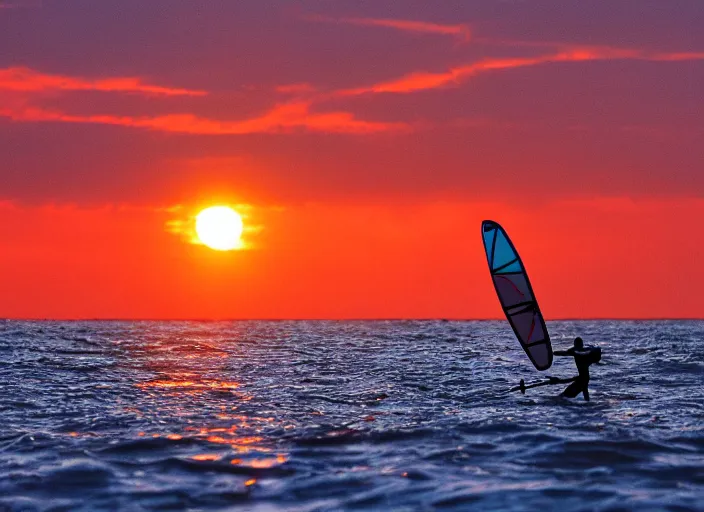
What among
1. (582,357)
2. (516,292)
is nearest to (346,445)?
(582,357)

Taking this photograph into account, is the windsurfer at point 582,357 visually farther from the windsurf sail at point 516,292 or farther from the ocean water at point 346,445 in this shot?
the windsurf sail at point 516,292

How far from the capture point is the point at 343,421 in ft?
61.4

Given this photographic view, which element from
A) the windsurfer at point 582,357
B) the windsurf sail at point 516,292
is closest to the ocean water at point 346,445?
the windsurfer at point 582,357

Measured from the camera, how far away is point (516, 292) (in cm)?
2242

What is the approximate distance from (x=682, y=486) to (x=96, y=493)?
8071 mm

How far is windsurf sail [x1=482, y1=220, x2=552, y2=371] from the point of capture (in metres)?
22.1

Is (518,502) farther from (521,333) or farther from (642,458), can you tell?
(521,333)

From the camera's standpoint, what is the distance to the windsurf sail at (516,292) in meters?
22.1

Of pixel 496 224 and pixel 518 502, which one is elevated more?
pixel 496 224

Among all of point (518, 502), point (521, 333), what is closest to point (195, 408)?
point (521, 333)

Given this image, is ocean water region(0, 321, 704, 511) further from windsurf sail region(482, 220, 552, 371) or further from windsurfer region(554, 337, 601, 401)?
windsurf sail region(482, 220, 552, 371)

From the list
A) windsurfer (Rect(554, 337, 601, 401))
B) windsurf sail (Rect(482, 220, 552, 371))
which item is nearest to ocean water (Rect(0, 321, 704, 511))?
windsurfer (Rect(554, 337, 601, 401))

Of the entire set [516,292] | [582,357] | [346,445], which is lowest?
[346,445]

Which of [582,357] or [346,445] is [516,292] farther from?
[346,445]
